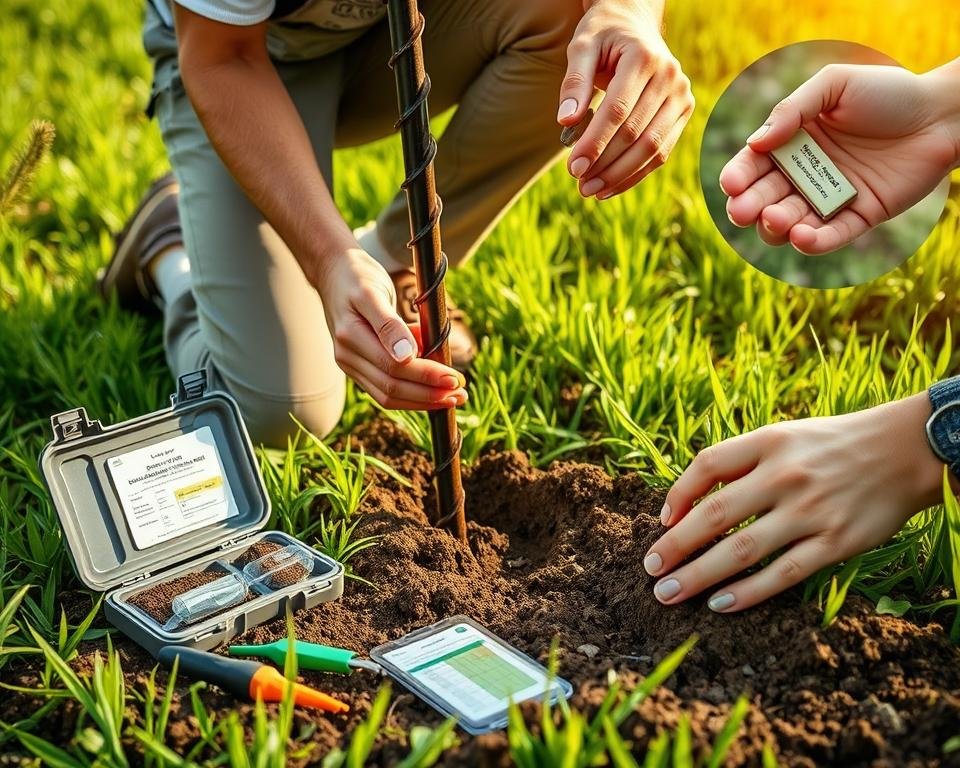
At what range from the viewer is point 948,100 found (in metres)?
1.87

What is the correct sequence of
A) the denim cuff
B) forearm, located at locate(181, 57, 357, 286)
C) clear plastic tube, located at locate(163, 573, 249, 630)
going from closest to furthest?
the denim cuff < clear plastic tube, located at locate(163, 573, 249, 630) < forearm, located at locate(181, 57, 357, 286)

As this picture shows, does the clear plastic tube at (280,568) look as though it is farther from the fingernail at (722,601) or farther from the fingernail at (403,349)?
the fingernail at (722,601)

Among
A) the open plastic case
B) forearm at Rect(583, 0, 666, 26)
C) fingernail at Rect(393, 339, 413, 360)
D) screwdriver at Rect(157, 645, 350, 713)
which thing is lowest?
screwdriver at Rect(157, 645, 350, 713)

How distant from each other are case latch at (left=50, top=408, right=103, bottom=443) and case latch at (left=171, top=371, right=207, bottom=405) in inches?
6.3

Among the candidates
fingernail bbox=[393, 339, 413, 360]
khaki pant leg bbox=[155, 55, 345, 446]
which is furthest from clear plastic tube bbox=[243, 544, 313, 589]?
khaki pant leg bbox=[155, 55, 345, 446]

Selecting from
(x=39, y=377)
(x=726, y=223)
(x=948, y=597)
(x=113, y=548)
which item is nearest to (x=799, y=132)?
(x=726, y=223)

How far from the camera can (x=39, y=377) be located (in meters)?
2.49

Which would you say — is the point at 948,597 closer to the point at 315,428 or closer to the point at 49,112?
the point at 315,428

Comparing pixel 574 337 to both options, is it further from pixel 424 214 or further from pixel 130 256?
A: pixel 130 256

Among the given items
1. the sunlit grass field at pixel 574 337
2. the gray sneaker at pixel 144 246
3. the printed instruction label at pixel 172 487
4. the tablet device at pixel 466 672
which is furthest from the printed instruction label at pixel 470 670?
the gray sneaker at pixel 144 246

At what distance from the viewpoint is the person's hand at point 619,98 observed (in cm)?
170

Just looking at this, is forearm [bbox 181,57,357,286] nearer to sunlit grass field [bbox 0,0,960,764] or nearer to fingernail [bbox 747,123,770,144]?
sunlit grass field [bbox 0,0,960,764]

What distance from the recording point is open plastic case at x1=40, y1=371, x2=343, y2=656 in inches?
67.0

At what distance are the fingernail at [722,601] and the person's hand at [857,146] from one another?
641 millimetres
